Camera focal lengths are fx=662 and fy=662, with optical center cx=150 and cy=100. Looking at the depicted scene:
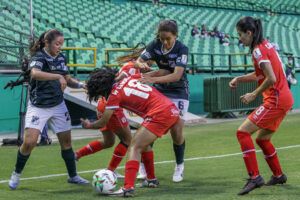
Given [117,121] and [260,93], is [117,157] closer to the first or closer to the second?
[117,121]

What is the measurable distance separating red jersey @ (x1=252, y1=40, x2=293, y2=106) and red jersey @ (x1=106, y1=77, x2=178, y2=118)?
109cm

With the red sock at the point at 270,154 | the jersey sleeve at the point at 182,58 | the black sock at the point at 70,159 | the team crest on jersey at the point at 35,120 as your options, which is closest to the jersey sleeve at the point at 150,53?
the jersey sleeve at the point at 182,58

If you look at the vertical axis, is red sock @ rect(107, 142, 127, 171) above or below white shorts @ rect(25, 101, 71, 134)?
below

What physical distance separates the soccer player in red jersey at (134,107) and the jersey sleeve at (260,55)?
41.4 inches

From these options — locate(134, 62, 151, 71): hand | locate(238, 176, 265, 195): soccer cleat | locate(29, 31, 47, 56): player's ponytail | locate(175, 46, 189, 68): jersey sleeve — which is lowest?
locate(238, 176, 265, 195): soccer cleat

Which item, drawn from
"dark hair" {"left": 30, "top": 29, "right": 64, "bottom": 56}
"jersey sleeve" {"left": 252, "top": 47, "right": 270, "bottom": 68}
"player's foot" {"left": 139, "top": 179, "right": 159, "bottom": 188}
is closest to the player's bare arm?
"player's foot" {"left": 139, "top": 179, "right": 159, "bottom": 188}

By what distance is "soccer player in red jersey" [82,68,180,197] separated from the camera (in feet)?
23.0

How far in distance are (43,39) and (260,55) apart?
2676mm

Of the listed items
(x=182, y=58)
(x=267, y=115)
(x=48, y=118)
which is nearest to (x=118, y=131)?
(x=48, y=118)

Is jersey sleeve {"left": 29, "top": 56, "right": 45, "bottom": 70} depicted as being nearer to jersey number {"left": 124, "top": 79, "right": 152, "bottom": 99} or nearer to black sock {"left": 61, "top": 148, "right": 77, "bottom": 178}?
black sock {"left": 61, "top": 148, "right": 77, "bottom": 178}

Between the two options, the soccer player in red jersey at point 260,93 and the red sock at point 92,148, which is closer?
the soccer player in red jersey at point 260,93

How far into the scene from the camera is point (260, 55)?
7.14m

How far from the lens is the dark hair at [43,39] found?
796 cm

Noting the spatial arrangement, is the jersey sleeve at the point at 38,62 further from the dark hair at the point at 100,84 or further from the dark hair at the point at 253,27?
the dark hair at the point at 253,27
